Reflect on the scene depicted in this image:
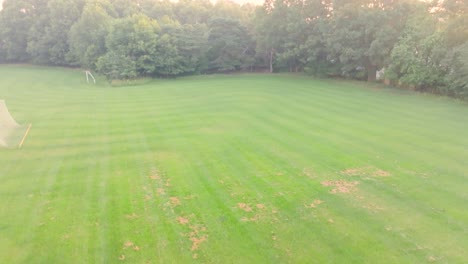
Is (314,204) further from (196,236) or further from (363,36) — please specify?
(363,36)

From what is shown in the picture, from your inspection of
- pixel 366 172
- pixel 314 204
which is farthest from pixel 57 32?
pixel 314 204

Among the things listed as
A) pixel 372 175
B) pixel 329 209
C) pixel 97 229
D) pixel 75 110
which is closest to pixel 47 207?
pixel 97 229

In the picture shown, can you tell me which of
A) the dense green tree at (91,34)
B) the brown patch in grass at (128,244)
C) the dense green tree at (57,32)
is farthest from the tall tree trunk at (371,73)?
the dense green tree at (57,32)

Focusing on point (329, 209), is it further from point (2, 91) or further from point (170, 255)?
point (2, 91)

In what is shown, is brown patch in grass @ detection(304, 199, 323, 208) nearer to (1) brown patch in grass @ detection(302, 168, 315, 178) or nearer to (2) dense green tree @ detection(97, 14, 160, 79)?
(1) brown patch in grass @ detection(302, 168, 315, 178)

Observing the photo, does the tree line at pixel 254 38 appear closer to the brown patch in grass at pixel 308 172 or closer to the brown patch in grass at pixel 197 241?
the brown patch in grass at pixel 308 172

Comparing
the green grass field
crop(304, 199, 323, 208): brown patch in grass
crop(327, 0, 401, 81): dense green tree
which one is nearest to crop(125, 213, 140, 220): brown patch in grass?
the green grass field
